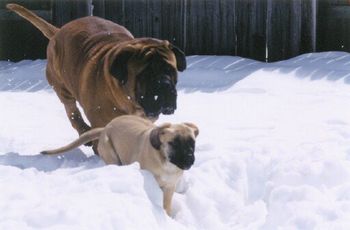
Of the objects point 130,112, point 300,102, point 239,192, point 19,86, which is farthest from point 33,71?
point 239,192

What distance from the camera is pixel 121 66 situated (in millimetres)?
5410

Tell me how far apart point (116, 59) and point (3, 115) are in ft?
8.83

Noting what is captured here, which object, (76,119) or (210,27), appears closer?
(76,119)

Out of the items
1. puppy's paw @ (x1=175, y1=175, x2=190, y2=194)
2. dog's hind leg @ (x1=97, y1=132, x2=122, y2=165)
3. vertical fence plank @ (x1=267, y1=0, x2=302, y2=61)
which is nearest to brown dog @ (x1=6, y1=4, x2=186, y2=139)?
dog's hind leg @ (x1=97, y1=132, x2=122, y2=165)

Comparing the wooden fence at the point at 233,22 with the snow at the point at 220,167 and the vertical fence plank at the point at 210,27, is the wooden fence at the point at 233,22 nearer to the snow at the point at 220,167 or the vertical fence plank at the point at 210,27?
the vertical fence plank at the point at 210,27

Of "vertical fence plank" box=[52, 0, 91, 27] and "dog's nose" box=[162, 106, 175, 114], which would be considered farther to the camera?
"vertical fence plank" box=[52, 0, 91, 27]

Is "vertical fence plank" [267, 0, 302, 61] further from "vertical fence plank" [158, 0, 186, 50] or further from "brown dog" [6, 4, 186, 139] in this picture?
"brown dog" [6, 4, 186, 139]

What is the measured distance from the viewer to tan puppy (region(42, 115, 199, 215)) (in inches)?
181

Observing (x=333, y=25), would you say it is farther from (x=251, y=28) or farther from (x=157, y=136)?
(x=157, y=136)

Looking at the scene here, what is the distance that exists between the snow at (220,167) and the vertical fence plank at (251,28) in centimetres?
118

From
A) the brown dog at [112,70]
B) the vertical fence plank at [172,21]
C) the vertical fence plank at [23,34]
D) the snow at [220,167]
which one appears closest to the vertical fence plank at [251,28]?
the vertical fence plank at [172,21]

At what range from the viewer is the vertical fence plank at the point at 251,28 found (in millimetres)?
10070

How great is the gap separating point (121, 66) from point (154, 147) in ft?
2.97

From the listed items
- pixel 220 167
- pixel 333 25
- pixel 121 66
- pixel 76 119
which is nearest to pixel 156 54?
pixel 121 66
